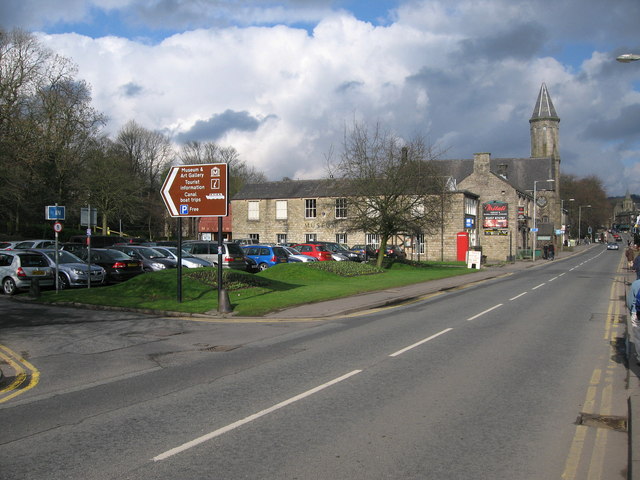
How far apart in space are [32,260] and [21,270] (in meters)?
0.72

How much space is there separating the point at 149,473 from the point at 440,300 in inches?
642

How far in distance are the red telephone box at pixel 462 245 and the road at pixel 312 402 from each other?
39995 mm

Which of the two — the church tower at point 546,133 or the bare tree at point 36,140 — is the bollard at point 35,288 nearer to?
the bare tree at point 36,140

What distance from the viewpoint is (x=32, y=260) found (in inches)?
808

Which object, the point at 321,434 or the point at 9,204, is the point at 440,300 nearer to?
the point at 321,434

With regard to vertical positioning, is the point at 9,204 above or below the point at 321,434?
above

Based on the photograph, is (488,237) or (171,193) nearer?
(171,193)

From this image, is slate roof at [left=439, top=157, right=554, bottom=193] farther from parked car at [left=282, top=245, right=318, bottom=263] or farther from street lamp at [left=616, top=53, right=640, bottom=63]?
street lamp at [left=616, top=53, right=640, bottom=63]

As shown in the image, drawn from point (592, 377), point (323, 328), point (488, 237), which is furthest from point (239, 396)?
point (488, 237)

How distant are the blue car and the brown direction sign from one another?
1574 cm

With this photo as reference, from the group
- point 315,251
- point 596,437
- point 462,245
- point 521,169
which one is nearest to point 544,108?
point 521,169

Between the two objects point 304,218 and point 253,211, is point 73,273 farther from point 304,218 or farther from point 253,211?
point 253,211

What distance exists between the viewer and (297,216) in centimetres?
6059

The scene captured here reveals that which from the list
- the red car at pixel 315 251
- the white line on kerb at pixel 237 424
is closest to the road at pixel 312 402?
the white line on kerb at pixel 237 424
